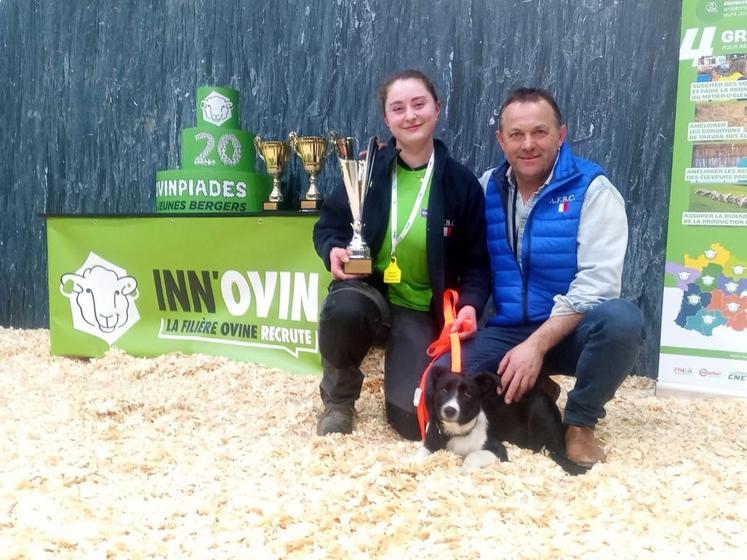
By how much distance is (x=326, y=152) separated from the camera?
2.89m

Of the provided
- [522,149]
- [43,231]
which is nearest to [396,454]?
[522,149]

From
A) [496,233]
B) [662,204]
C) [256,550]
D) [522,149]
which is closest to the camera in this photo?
[256,550]

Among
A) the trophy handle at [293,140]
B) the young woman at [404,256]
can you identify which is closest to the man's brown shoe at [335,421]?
the young woman at [404,256]

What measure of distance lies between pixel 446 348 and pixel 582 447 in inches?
15.6

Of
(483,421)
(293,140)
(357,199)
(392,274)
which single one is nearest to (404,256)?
(392,274)

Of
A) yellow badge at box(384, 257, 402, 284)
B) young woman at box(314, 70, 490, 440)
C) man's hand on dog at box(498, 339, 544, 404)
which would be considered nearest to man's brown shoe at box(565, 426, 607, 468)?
man's hand on dog at box(498, 339, 544, 404)

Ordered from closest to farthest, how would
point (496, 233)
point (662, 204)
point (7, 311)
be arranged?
1. point (496, 233)
2. point (662, 204)
3. point (7, 311)

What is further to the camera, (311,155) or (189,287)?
(311,155)

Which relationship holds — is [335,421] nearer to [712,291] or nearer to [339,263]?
[339,263]

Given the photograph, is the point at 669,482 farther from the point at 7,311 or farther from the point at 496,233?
the point at 7,311

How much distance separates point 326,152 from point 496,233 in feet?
4.31

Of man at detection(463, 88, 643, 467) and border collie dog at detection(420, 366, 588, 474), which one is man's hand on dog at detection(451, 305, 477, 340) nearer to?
man at detection(463, 88, 643, 467)

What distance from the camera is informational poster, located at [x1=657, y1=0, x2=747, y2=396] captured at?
87.3 inches

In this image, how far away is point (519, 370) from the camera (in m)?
1.54
